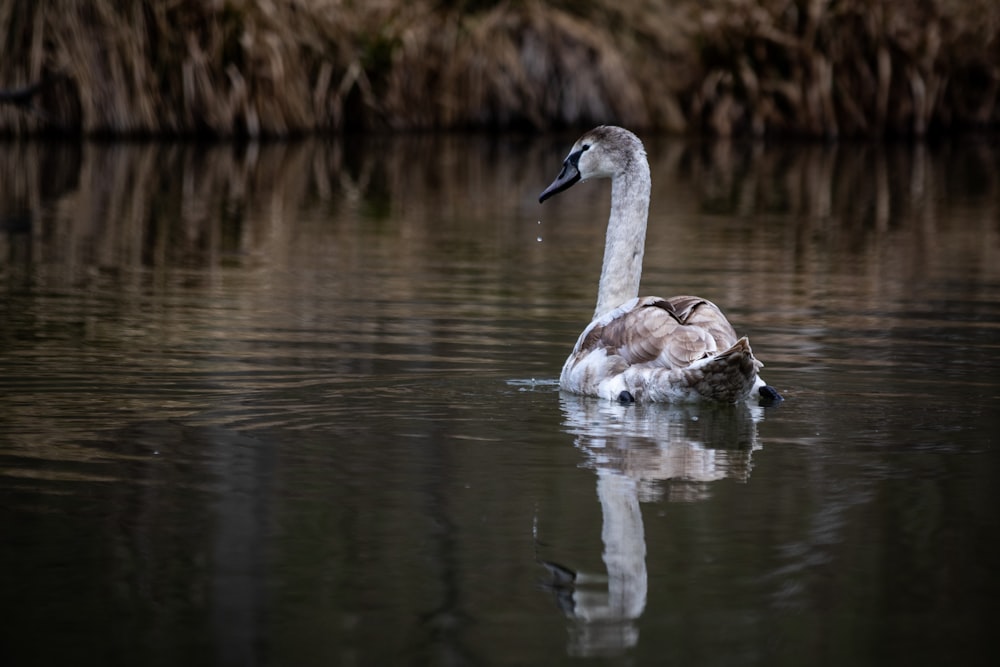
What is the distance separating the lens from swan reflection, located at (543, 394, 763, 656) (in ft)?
14.6

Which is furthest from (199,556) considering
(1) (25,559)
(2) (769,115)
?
(2) (769,115)

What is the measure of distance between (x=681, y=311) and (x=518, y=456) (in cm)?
148

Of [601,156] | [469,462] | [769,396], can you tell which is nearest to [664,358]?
[769,396]

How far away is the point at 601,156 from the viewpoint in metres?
8.73

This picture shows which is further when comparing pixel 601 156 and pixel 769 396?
pixel 601 156

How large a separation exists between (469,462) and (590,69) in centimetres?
2161

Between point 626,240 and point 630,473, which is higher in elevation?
point 626,240

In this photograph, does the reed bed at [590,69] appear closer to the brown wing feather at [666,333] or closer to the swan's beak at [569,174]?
the swan's beak at [569,174]

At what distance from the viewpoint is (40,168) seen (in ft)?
67.1

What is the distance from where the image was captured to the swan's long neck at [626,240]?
8.48 m

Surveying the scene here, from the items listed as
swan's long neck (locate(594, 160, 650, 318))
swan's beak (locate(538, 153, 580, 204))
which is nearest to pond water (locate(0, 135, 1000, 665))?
swan's long neck (locate(594, 160, 650, 318))

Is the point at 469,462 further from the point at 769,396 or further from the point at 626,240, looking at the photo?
the point at 626,240

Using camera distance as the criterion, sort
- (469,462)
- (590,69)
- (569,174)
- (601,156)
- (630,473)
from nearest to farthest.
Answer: (630,473), (469,462), (601,156), (569,174), (590,69)

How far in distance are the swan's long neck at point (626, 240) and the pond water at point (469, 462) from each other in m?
0.47
